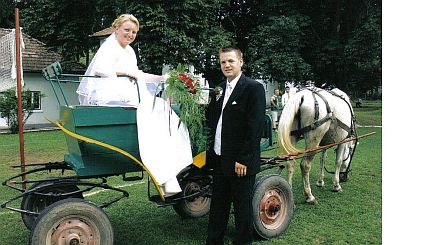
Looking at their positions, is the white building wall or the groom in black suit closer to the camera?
the groom in black suit

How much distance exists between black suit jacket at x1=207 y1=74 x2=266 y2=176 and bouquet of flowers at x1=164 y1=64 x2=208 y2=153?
38cm

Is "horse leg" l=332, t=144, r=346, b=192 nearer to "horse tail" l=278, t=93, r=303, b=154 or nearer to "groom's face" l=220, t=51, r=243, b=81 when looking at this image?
"horse tail" l=278, t=93, r=303, b=154

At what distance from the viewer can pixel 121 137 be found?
406 cm

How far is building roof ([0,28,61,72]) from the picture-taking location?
2400 cm

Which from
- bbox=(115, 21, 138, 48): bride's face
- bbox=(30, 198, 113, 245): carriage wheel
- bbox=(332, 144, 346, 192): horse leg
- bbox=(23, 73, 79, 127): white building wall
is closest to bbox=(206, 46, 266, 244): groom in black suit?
bbox=(115, 21, 138, 48): bride's face

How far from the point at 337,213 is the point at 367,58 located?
14153 millimetres

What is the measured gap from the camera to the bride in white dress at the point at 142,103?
4.00 meters

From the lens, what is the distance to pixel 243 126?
160 inches

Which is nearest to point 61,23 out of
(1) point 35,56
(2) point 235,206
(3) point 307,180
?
(1) point 35,56

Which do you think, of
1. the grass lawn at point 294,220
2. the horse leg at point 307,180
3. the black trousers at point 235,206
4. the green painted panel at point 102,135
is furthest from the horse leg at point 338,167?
the green painted panel at point 102,135

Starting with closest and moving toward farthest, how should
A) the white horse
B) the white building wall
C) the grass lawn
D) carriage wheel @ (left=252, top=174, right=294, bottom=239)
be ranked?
carriage wheel @ (left=252, top=174, right=294, bottom=239) → the grass lawn → the white horse → the white building wall

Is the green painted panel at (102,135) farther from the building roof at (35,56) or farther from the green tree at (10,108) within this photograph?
the building roof at (35,56)

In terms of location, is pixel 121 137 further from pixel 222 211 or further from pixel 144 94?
pixel 222 211
